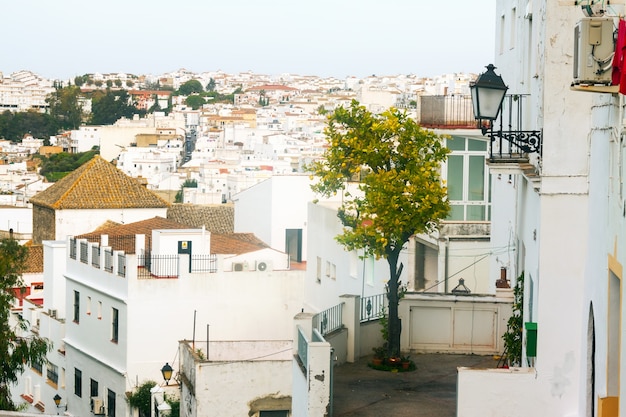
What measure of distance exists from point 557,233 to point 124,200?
1791 inches

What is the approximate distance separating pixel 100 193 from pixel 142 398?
23.9 metres

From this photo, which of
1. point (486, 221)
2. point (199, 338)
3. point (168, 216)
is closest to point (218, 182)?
point (168, 216)

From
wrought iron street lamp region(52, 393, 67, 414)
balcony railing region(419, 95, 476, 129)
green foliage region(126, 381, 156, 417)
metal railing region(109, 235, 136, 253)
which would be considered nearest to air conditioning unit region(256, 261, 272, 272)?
metal railing region(109, 235, 136, 253)

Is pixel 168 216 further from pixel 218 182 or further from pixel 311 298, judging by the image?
pixel 218 182

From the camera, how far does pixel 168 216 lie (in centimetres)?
5638

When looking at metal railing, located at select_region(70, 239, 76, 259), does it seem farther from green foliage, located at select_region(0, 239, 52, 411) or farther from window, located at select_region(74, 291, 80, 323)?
green foliage, located at select_region(0, 239, 52, 411)

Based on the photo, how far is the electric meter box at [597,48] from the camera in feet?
24.2

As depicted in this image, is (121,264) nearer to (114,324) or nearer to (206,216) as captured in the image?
(114,324)

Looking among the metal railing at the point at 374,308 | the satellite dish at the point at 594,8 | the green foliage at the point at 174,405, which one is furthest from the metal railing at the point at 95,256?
the satellite dish at the point at 594,8

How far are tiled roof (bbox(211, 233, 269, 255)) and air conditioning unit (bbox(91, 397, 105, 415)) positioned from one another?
632cm

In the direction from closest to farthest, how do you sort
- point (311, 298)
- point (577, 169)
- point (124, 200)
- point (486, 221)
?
point (577, 169)
point (486, 221)
point (311, 298)
point (124, 200)

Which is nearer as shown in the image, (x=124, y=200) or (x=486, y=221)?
(x=486, y=221)

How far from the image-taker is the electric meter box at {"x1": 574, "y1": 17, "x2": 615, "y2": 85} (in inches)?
290

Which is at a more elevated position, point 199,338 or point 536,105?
point 536,105
